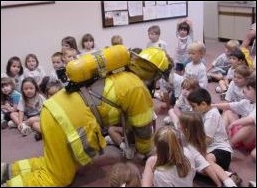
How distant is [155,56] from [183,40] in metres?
0.11

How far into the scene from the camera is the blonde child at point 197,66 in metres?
1.41

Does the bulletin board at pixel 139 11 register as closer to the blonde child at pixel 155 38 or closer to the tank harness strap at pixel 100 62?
the blonde child at pixel 155 38

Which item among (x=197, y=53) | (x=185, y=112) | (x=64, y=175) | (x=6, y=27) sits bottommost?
(x=64, y=175)

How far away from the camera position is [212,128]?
1.31 m

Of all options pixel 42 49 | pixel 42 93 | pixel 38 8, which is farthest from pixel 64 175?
pixel 42 93

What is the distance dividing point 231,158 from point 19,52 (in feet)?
2.88

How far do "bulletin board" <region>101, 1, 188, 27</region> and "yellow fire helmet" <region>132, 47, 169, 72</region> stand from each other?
19 centimetres

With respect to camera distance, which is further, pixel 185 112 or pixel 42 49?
pixel 185 112

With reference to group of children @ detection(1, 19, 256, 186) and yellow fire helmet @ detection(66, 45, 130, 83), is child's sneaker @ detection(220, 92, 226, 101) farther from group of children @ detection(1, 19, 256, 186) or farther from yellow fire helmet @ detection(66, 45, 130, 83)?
yellow fire helmet @ detection(66, 45, 130, 83)

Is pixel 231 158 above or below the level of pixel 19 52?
below

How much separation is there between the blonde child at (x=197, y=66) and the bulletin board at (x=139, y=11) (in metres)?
0.31

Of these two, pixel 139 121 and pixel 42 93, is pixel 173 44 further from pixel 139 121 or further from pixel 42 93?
pixel 42 93

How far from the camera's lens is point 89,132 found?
1.18m

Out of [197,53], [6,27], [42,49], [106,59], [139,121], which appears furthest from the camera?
[197,53]
